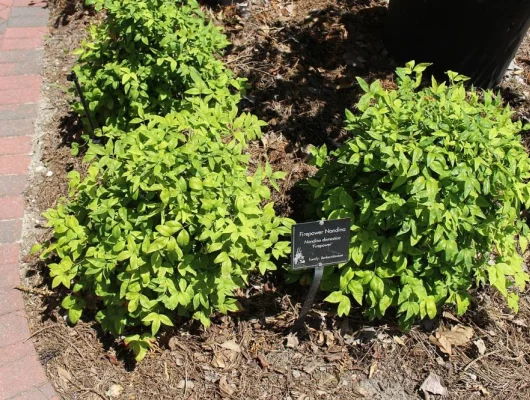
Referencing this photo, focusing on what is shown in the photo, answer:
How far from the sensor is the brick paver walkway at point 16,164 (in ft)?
8.98

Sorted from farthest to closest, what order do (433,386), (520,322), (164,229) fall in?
(520,322)
(433,386)
(164,229)

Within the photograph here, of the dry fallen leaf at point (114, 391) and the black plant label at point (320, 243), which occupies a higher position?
the black plant label at point (320, 243)

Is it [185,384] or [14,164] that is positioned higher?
[14,164]

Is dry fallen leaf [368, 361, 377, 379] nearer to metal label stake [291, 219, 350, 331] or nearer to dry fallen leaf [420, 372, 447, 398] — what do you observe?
dry fallen leaf [420, 372, 447, 398]

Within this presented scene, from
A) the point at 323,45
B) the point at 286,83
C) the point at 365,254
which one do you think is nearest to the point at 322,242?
the point at 365,254

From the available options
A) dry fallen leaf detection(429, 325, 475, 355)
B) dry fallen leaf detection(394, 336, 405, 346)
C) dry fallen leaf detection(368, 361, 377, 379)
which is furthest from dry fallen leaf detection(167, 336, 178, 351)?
dry fallen leaf detection(429, 325, 475, 355)

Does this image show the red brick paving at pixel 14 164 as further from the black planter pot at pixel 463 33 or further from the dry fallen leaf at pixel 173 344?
the black planter pot at pixel 463 33

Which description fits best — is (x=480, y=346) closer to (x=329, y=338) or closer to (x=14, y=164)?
(x=329, y=338)

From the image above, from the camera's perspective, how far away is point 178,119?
2715 millimetres

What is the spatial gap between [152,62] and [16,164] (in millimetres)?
1315

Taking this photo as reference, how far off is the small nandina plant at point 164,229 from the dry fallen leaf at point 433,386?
3.56 feet

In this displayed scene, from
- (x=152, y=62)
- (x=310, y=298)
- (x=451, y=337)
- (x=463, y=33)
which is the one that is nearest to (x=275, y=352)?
(x=310, y=298)

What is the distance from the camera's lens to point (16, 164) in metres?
3.67

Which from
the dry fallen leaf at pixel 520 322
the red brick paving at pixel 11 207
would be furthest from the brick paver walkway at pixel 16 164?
the dry fallen leaf at pixel 520 322
